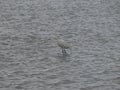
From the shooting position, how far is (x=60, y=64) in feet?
76.0

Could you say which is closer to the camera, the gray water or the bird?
the gray water

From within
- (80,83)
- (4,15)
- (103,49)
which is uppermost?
(4,15)

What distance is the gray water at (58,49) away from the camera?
20391 millimetres

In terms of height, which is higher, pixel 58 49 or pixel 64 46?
pixel 64 46

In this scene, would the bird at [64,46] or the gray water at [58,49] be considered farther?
the bird at [64,46]

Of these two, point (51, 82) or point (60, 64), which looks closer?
point (51, 82)

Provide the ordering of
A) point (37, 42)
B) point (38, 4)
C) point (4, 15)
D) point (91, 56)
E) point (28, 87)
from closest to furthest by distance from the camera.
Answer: point (28, 87) < point (91, 56) < point (37, 42) < point (4, 15) < point (38, 4)

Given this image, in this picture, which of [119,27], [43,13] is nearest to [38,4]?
[43,13]

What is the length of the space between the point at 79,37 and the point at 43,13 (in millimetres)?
11500

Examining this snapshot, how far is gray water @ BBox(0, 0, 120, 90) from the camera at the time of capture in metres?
20.4

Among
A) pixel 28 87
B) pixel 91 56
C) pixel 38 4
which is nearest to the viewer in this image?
pixel 28 87

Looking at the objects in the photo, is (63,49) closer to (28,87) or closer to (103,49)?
(103,49)

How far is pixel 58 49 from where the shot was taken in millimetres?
25953

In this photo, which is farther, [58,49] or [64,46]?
[58,49]
